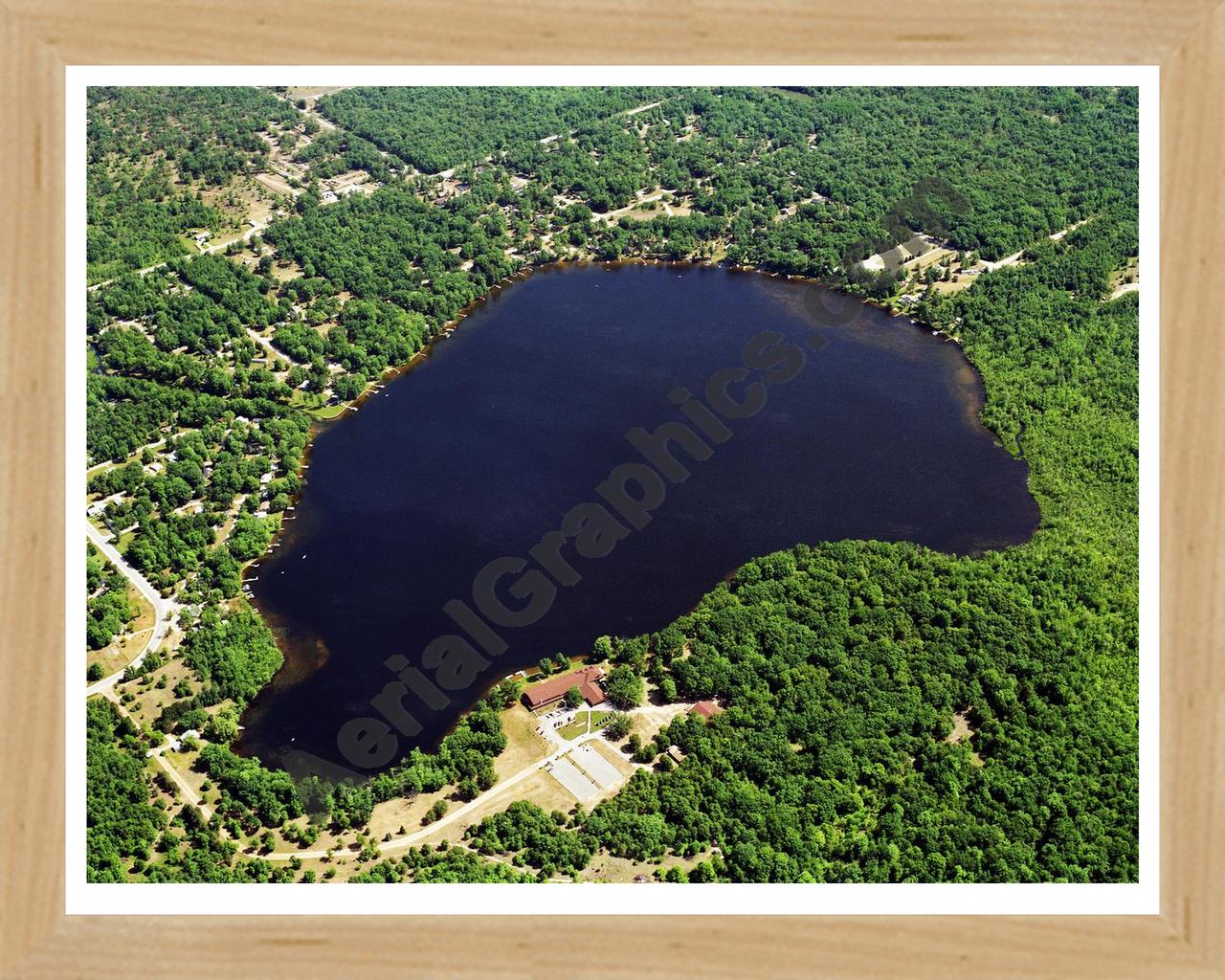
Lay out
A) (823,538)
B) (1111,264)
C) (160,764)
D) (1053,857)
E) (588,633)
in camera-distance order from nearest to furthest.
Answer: (1053,857) → (160,764) → (588,633) → (823,538) → (1111,264)

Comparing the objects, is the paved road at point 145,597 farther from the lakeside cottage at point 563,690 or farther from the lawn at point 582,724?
the lawn at point 582,724

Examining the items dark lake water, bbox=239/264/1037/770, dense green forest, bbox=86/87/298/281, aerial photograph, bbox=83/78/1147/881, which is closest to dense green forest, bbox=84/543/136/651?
aerial photograph, bbox=83/78/1147/881

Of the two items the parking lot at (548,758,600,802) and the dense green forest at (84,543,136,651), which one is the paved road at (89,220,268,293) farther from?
the parking lot at (548,758,600,802)

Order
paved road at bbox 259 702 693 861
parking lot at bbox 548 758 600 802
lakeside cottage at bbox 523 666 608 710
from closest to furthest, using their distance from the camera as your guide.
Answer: paved road at bbox 259 702 693 861
parking lot at bbox 548 758 600 802
lakeside cottage at bbox 523 666 608 710
